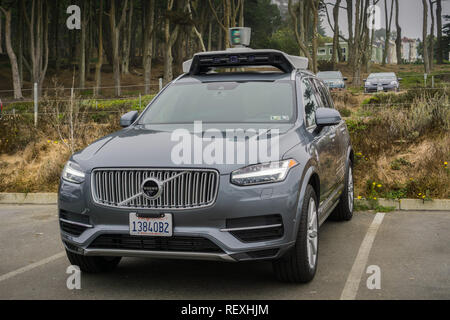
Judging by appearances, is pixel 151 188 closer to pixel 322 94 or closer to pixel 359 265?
pixel 359 265

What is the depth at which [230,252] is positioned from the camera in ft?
16.0

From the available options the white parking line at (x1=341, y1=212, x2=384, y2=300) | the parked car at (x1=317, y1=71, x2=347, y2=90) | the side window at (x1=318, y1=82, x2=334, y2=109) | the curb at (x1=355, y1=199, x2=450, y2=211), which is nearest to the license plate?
the white parking line at (x1=341, y1=212, x2=384, y2=300)

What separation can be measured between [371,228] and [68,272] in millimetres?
4023

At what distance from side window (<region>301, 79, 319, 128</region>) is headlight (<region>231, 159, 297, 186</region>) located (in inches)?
51.8

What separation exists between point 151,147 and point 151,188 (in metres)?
0.49

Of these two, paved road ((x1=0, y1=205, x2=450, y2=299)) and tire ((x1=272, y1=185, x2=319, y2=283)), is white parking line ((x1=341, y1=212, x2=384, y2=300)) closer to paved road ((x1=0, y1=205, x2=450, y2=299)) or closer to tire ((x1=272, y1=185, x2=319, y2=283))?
paved road ((x1=0, y1=205, x2=450, y2=299))

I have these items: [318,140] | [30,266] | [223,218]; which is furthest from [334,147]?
[30,266]

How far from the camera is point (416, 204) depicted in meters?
9.50

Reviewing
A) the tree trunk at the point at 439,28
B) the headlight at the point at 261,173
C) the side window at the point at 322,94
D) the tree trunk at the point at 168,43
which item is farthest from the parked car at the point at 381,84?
the tree trunk at the point at 439,28

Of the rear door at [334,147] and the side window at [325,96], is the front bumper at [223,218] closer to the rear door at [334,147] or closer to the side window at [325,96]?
the rear door at [334,147]

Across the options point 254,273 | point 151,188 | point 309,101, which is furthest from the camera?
point 309,101

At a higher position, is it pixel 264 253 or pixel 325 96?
pixel 325 96
